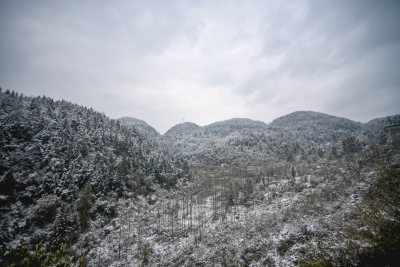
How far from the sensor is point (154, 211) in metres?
54.1

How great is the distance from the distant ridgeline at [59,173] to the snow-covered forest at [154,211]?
28 centimetres

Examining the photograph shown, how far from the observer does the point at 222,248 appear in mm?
30516

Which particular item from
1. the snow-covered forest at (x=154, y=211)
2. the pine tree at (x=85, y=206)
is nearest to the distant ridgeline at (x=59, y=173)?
the pine tree at (x=85, y=206)

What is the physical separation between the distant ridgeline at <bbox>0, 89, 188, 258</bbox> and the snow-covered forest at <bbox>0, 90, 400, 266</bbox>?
28 centimetres

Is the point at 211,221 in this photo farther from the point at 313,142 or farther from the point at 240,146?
the point at 313,142

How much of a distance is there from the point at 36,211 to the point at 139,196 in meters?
24.8

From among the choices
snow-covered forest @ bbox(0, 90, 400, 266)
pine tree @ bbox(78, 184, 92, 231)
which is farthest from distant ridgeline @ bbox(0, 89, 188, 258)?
snow-covered forest @ bbox(0, 90, 400, 266)

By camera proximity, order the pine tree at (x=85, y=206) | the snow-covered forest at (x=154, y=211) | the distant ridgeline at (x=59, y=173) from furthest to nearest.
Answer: the pine tree at (x=85, y=206) < the distant ridgeline at (x=59, y=173) < the snow-covered forest at (x=154, y=211)

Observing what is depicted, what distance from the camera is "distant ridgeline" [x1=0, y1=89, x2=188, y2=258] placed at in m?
43.7

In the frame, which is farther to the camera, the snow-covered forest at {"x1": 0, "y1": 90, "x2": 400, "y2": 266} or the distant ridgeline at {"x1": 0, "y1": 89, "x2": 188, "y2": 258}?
the distant ridgeline at {"x1": 0, "y1": 89, "x2": 188, "y2": 258}

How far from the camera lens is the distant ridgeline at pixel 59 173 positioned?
43.7 meters

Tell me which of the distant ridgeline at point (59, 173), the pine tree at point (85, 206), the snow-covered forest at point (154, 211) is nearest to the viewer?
the snow-covered forest at point (154, 211)

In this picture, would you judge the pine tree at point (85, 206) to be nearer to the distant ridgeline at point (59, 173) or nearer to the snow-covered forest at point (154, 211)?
the distant ridgeline at point (59, 173)

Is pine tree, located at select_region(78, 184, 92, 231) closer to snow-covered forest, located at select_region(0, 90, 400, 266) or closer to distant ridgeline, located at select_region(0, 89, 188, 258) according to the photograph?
distant ridgeline, located at select_region(0, 89, 188, 258)
